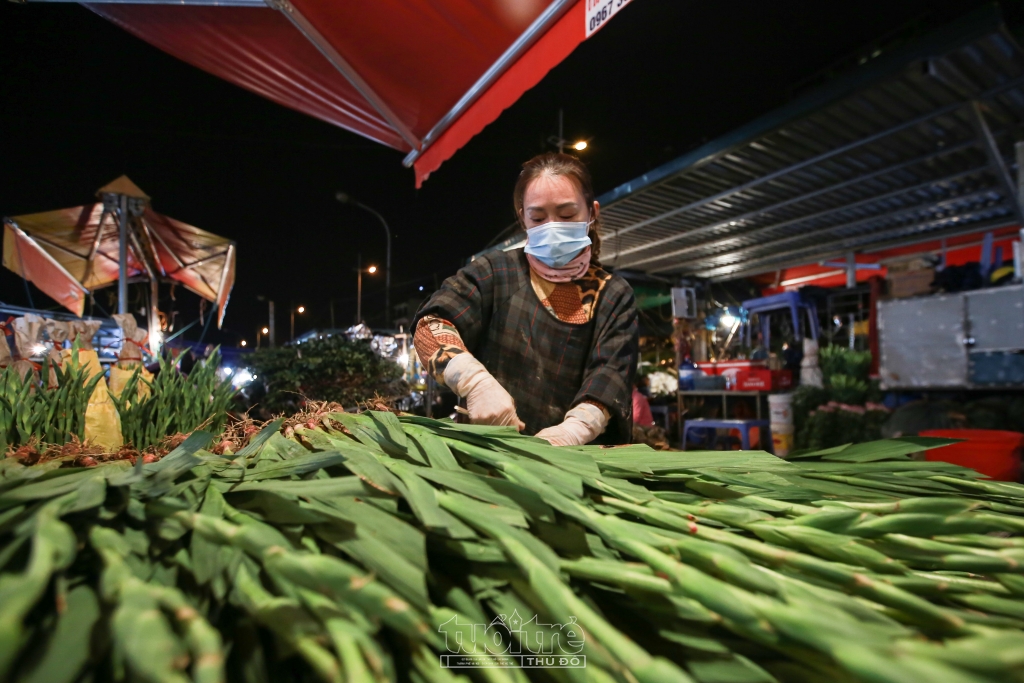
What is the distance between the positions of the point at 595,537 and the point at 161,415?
4.25 feet

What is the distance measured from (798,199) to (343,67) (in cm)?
552

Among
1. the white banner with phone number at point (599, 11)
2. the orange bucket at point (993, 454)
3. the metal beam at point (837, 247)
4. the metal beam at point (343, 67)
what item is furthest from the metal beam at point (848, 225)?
the metal beam at point (343, 67)

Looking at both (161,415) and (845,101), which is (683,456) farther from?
(845,101)

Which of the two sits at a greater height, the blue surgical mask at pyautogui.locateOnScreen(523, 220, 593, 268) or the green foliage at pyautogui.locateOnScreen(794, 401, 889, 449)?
the blue surgical mask at pyautogui.locateOnScreen(523, 220, 593, 268)

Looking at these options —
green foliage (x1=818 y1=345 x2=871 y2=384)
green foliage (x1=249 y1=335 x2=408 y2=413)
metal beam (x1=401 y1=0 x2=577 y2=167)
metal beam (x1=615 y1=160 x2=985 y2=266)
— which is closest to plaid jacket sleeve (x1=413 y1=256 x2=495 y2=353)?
metal beam (x1=401 y1=0 x2=577 y2=167)

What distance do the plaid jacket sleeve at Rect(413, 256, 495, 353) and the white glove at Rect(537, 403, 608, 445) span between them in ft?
1.51

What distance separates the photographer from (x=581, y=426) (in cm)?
132

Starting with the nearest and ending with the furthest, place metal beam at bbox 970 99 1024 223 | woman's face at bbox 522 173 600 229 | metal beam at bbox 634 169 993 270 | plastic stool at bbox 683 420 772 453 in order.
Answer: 1. woman's face at bbox 522 173 600 229
2. metal beam at bbox 970 99 1024 223
3. metal beam at bbox 634 169 993 270
4. plastic stool at bbox 683 420 772 453

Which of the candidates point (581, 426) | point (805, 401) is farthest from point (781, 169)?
point (581, 426)

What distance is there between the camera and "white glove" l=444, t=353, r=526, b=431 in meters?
1.27

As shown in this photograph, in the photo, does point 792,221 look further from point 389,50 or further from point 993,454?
point 389,50

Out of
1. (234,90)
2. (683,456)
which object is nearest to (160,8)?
(683,456)

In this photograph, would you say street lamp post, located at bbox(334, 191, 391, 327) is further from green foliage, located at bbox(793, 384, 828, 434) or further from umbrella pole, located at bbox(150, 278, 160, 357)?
green foliage, located at bbox(793, 384, 828, 434)

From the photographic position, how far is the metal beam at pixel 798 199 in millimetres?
4628
